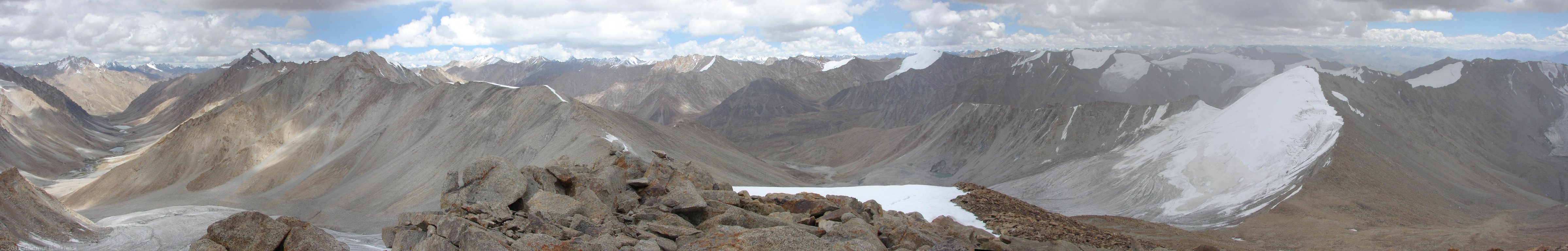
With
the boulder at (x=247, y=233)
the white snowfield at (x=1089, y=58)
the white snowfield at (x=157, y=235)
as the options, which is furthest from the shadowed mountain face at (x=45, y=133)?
the white snowfield at (x=1089, y=58)

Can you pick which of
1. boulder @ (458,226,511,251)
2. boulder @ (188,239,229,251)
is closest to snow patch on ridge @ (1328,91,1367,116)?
boulder @ (458,226,511,251)

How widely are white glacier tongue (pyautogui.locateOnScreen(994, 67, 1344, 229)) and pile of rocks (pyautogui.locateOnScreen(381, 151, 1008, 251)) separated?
2113 cm

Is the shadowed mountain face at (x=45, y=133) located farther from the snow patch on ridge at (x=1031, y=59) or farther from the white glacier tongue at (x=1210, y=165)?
the snow patch on ridge at (x=1031, y=59)

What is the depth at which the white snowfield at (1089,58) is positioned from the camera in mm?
136000

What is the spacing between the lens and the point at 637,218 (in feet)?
45.9

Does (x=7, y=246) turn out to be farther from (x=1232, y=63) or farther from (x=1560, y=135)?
(x=1232, y=63)

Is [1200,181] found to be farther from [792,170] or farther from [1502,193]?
[792,170]

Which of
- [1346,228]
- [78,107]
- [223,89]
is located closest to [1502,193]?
[1346,228]

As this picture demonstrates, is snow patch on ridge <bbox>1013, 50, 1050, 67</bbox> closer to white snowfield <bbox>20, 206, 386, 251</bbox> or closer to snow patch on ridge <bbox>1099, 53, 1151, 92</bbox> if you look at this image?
snow patch on ridge <bbox>1099, 53, 1151, 92</bbox>

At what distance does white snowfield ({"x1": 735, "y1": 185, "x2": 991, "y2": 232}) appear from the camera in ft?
76.3

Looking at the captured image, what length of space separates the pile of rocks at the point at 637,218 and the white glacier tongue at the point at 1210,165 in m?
21.1

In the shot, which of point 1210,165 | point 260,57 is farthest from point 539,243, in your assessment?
point 260,57

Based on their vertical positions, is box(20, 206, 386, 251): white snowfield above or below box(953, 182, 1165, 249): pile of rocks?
above

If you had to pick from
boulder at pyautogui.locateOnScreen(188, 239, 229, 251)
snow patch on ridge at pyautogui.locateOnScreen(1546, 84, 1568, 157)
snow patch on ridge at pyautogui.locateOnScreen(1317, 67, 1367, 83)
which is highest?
snow patch on ridge at pyautogui.locateOnScreen(1317, 67, 1367, 83)
